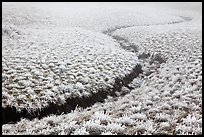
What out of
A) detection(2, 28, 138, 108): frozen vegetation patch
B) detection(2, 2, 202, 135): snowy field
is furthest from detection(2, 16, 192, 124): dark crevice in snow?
detection(2, 28, 138, 108): frozen vegetation patch

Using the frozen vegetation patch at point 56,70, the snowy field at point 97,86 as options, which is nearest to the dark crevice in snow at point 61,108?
the snowy field at point 97,86

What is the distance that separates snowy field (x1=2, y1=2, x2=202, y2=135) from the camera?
10289 millimetres

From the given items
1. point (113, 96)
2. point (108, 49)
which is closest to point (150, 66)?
point (108, 49)

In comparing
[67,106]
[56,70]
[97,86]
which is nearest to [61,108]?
[67,106]

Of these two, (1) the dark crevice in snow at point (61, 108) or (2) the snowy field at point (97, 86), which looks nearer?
(2) the snowy field at point (97, 86)

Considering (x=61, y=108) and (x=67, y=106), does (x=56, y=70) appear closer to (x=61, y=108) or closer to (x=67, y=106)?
(x=67, y=106)

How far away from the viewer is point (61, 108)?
1275cm

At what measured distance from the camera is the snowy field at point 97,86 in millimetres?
10289

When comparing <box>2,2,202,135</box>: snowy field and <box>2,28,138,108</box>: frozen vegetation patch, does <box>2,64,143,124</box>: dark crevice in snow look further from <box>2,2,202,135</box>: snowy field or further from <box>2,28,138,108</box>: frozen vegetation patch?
<box>2,28,138,108</box>: frozen vegetation patch

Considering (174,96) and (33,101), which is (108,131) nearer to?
(33,101)

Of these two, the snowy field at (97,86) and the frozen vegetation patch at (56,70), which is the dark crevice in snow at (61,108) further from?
the frozen vegetation patch at (56,70)

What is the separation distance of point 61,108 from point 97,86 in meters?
3.05

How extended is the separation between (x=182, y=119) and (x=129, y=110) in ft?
7.38

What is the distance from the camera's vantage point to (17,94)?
12.8m
